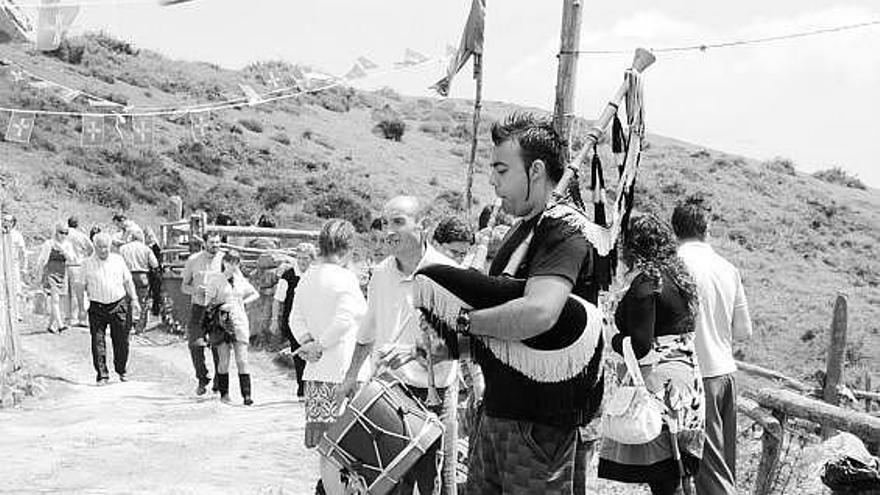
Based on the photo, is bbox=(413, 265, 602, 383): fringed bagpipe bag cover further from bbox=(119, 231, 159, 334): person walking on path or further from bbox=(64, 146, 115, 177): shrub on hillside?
bbox=(64, 146, 115, 177): shrub on hillside

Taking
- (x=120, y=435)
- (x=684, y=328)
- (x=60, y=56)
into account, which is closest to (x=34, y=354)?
(x=120, y=435)

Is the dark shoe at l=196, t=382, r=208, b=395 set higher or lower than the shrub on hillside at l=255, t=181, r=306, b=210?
higher

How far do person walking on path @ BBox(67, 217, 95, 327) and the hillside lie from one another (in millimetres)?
9182

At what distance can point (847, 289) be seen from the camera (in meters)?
40.8

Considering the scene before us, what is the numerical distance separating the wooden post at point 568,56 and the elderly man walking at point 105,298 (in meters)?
7.18

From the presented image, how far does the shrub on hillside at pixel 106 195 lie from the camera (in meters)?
33.8

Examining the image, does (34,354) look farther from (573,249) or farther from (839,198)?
(839,198)

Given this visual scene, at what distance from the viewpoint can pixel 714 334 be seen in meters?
6.00

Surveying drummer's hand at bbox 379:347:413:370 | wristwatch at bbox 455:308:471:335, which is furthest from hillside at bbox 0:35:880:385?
wristwatch at bbox 455:308:471:335

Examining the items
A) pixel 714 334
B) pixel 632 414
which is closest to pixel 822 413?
pixel 714 334

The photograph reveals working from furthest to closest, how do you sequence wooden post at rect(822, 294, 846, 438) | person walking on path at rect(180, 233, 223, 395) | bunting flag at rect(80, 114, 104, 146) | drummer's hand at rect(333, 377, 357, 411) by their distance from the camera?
bunting flag at rect(80, 114, 104, 146) < person walking on path at rect(180, 233, 223, 395) < wooden post at rect(822, 294, 846, 438) < drummer's hand at rect(333, 377, 357, 411)

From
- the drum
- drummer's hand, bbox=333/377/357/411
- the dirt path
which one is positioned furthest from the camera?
the dirt path

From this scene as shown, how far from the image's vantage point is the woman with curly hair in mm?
5031

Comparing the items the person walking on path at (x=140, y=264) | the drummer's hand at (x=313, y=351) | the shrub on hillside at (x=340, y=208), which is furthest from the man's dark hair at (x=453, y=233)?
the shrub on hillside at (x=340, y=208)
